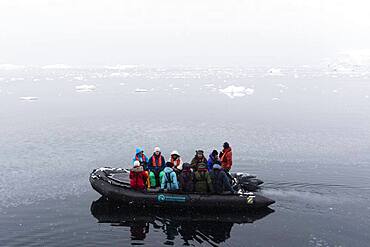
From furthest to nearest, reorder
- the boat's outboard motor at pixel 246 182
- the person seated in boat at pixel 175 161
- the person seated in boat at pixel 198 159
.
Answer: the boat's outboard motor at pixel 246 182, the person seated in boat at pixel 175 161, the person seated in boat at pixel 198 159

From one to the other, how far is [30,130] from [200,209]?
58.0ft

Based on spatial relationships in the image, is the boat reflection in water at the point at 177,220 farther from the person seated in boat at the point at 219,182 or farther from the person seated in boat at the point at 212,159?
the person seated in boat at the point at 212,159

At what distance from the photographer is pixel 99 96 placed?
149 ft

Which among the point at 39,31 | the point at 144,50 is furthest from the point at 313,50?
the point at 39,31

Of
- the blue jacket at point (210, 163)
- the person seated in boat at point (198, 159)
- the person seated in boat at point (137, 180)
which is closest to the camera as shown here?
the person seated in boat at point (198, 159)

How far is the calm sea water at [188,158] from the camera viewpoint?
41.1 ft

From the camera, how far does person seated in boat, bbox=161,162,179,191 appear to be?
44.4 feet

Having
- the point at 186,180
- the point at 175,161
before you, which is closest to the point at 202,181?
the point at 186,180

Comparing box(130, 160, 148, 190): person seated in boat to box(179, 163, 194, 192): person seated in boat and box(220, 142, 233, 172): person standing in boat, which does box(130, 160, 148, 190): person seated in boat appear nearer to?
box(179, 163, 194, 192): person seated in boat

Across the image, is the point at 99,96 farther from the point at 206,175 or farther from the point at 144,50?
the point at 144,50

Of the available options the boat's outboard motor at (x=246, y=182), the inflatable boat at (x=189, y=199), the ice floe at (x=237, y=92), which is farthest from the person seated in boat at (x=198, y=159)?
the ice floe at (x=237, y=92)

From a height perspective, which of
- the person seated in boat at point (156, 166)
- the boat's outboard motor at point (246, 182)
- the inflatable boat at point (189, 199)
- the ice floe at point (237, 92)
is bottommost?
the inflatable boat at point (189, 199)

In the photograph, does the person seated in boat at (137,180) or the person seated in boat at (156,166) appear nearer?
the person seated in boat at (137,180)

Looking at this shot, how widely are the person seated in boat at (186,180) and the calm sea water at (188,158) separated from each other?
91 centimetres
